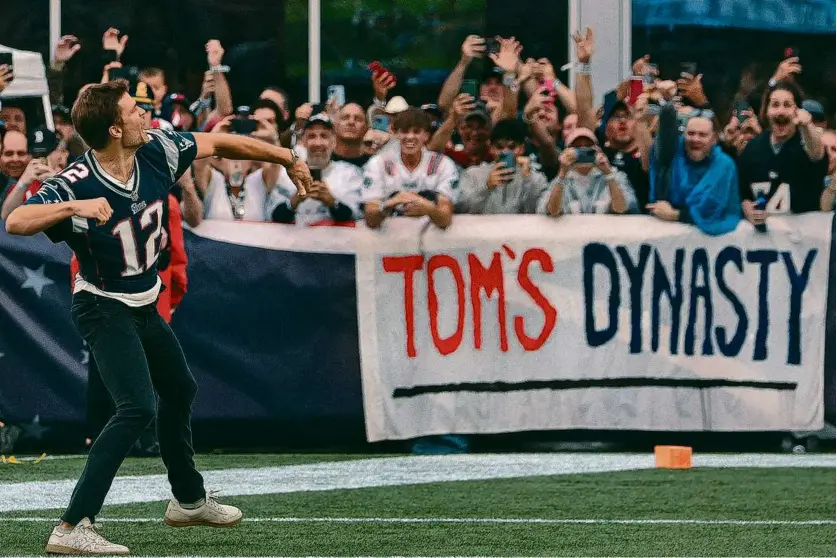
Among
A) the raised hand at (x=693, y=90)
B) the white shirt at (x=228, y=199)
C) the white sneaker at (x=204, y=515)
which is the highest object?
the raised hand at (x=693, y=90)

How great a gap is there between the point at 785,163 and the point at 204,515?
18.8 ft

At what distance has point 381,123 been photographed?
42.1ft

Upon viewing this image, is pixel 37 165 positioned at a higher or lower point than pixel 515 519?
higher

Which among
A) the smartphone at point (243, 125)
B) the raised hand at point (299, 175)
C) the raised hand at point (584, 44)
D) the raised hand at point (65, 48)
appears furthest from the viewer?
the raised hand at point (65, 48)

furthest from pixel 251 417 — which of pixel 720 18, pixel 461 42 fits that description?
pixel 720 18

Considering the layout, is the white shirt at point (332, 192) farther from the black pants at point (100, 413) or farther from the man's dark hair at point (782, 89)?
the man's dark hair at point (782, 89)

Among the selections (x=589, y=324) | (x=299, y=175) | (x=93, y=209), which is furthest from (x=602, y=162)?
(x=93, y=209)

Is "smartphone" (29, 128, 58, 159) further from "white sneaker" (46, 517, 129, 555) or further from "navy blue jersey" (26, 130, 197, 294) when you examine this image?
"white sneaker" (46, 517, 129, 555)

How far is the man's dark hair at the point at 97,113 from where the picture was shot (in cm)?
631

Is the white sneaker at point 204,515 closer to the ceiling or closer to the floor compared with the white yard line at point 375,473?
closer to the ceiling

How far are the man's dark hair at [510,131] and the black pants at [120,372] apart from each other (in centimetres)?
521

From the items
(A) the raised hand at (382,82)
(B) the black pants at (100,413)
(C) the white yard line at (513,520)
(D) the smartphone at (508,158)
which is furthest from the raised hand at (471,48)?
(C) the white yard line at (513,520)

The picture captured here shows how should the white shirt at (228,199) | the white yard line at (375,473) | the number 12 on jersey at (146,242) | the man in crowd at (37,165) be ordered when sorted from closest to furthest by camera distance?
1. the number 12 on jersey at (146,242)
2. the white yard line at (375,473)
3. the man in crowd at (37,165)
4. the white shirt at (228,199)

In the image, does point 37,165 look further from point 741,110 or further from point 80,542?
point 741,110
